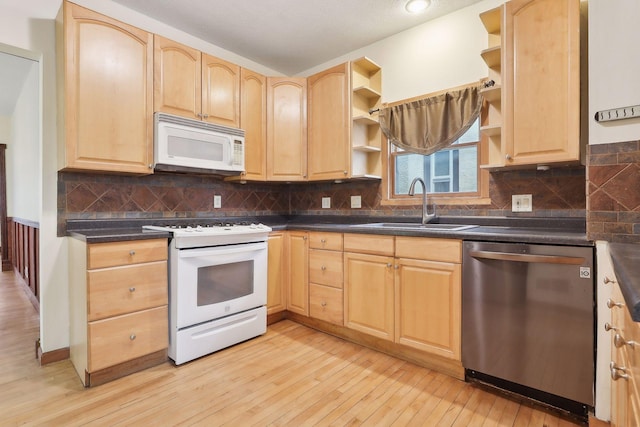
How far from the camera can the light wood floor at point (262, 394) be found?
1.60 metres

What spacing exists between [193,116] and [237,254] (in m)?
1.12

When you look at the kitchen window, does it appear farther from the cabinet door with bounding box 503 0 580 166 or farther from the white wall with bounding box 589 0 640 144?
the white wall with bounding box 589 0 640 144

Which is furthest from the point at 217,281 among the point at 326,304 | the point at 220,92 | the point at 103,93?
the point at 220,92

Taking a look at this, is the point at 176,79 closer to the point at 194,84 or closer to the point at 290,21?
the point at 194,84

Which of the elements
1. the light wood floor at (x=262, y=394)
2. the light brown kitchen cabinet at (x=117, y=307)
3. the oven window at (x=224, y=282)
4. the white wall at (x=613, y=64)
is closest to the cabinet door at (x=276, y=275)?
the oven window at (x=224, y=282)

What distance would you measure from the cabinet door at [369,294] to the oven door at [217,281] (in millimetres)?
701

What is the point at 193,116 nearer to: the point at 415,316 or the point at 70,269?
the point at 70,269

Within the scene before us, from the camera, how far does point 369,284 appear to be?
7.66 ft

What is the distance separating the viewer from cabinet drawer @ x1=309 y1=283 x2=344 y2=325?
2533mm

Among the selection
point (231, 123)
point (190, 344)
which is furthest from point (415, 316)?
point (231, 123)

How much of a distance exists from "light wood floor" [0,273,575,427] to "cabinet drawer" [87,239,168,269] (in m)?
0.71

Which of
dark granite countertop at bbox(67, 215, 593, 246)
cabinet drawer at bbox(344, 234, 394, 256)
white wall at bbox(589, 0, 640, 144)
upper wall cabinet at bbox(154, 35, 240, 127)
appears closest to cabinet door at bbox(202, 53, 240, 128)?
upper wall cabinet at bbox(154, 35, 240, 127)

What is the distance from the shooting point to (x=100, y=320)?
1870 millimetres

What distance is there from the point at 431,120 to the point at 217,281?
205cm
